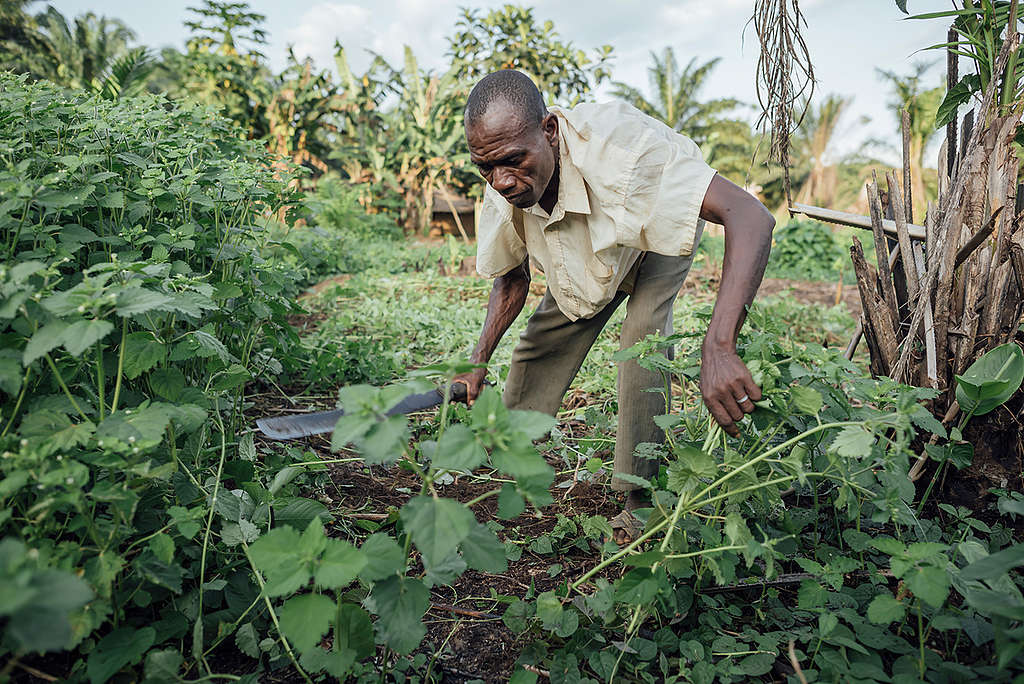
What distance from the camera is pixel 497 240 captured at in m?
2.24

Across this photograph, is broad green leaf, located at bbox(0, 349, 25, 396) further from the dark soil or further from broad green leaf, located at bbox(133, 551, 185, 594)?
the dark soil

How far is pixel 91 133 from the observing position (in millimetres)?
1888

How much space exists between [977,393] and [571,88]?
1169 centimetres

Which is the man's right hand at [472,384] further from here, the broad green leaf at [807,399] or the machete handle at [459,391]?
the broad green leaf at [807,399]

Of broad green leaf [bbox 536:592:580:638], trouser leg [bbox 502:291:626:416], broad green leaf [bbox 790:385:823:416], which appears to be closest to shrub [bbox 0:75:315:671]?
broad green leaf [bbox 536:592:580:638]

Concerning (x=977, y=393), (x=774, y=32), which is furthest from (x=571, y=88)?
(x=977, y=393)

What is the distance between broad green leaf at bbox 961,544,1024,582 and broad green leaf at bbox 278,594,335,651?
→ 3.55 feet

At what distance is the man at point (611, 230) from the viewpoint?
62.4 inches

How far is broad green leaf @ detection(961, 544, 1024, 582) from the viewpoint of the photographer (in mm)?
1069

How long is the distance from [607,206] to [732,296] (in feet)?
1.50

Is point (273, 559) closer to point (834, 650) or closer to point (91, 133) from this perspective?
point (834, 650)

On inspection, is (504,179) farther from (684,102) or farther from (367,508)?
(684,102)

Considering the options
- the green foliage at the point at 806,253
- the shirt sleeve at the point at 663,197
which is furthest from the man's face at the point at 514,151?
the green foliage at the point at 806,253

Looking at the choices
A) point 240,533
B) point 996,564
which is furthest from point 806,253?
point 240,533
